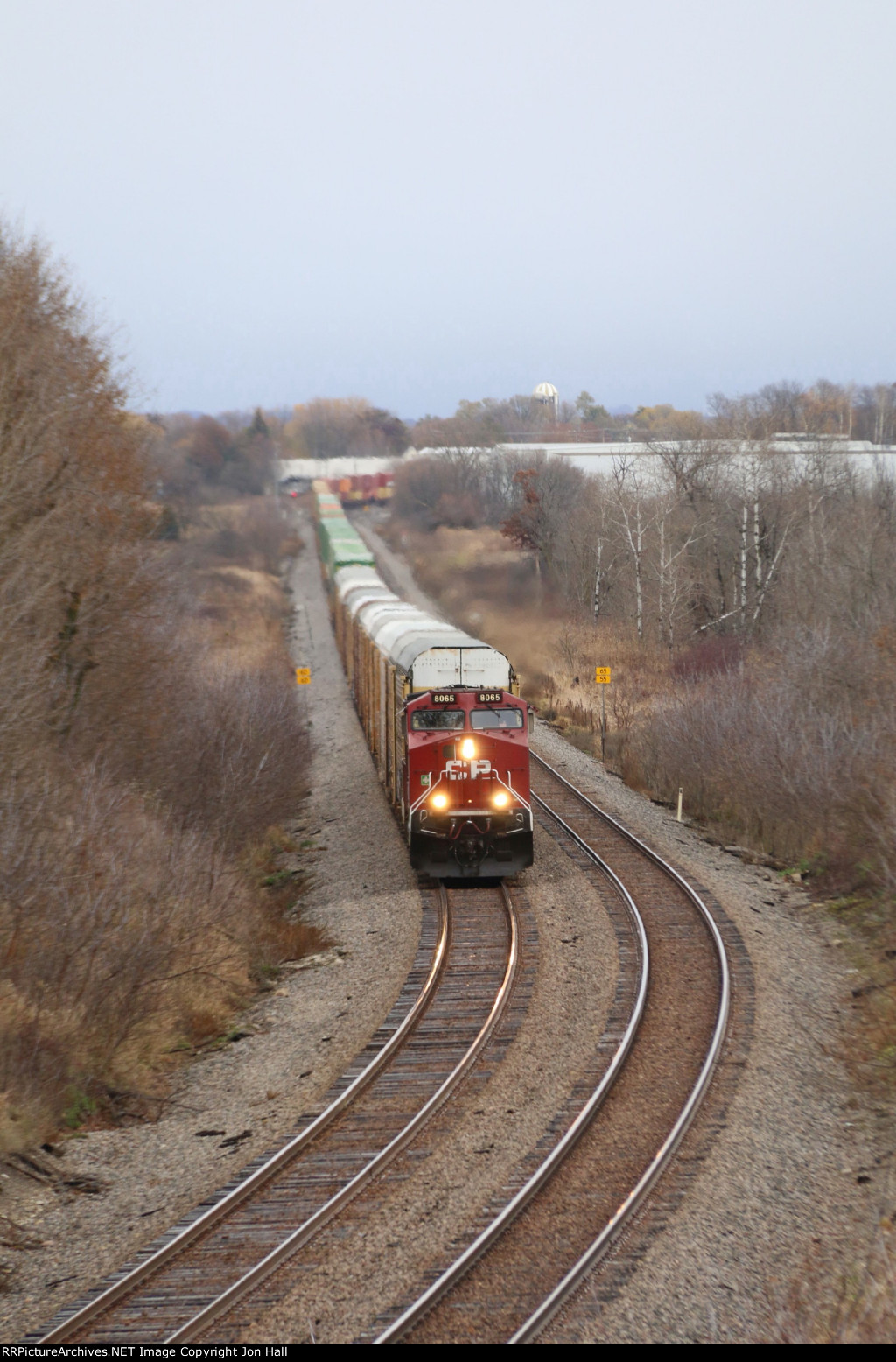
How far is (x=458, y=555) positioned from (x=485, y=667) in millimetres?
45039

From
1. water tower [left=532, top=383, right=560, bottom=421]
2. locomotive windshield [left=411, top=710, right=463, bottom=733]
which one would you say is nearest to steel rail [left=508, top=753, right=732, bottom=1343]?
locomotive windshield [left=411, top=710, right=463, bottom=733]

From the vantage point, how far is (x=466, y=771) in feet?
53.6

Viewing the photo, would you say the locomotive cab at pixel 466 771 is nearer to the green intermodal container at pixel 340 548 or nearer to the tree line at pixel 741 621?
the tree line at pixel 741 621

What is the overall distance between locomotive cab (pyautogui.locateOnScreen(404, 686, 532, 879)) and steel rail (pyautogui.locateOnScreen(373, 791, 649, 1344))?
3.15 meters

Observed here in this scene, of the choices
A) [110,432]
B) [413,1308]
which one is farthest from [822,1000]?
[110,432]

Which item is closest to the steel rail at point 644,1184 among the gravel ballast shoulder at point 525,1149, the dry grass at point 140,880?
the gravel ballast shoulder at point 525,1149

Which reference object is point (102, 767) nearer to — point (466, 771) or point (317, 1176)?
point (466, 771)

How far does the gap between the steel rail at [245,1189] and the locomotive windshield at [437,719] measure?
13.5ft

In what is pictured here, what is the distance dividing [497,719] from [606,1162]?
8.13 metres

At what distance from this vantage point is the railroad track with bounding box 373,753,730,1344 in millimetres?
7195

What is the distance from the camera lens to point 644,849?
63.0 feet

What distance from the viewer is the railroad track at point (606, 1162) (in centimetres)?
720

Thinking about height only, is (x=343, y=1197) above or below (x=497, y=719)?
below

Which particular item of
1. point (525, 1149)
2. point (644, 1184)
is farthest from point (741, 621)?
point (644, 1184)
